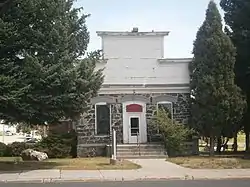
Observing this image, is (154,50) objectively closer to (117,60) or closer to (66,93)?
(117,60)

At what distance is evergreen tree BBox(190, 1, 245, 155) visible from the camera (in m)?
32.9

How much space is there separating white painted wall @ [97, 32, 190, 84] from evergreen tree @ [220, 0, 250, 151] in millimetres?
3900

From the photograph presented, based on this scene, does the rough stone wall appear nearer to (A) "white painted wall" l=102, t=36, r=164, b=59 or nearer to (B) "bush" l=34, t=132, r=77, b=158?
(B) "bush" l=34, t=132, r=77, b=158

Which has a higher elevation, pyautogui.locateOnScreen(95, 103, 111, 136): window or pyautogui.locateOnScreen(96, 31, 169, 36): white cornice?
pyautogui.locateOnScreen(96, 31, 169, 36): white cornice

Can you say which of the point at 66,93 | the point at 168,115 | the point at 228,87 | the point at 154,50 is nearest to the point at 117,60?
the point at 154,50

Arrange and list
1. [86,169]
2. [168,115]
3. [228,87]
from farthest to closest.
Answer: [168,115]
[228,87]
[86,169]

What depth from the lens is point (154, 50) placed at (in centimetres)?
3722

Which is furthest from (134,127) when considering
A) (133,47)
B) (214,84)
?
(214,84)

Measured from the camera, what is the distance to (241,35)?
1393 inches

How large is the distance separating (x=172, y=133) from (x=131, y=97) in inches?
171

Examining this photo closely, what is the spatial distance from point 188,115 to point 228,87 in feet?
13.7

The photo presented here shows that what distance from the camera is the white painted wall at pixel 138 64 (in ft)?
119

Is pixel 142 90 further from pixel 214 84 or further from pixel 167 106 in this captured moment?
pixel 214 84

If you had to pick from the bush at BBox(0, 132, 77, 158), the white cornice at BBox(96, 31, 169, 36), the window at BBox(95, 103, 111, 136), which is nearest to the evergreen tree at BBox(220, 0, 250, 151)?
the white cornice at BBox(96, 31, 169, 36)
